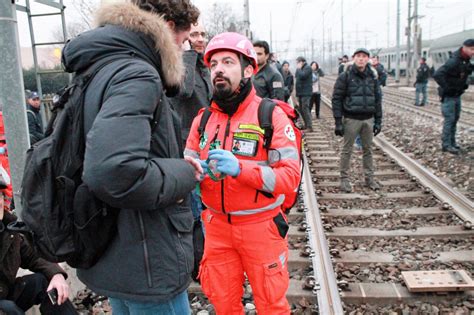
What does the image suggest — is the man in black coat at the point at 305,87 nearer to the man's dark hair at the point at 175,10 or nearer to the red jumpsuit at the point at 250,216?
the red jumpsuit at the point at 250,216

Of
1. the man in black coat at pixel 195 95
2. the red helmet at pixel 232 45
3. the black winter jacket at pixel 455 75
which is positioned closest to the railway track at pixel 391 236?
the man in black coat at pixel 195 95

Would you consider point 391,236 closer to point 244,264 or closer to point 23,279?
point 244,264

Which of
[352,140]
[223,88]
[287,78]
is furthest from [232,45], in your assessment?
[287,78]

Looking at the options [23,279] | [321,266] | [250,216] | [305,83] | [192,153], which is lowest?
[321,266]

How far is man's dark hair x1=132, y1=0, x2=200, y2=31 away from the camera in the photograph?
6.24 feet

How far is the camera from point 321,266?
412cm

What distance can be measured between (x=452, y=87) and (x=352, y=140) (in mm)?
3586

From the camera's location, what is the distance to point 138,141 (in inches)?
61.8

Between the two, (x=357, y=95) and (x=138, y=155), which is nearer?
(x=138, y=155)

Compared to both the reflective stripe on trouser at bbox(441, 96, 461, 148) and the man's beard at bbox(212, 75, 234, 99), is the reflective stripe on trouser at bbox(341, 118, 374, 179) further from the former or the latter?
the man's beard at bbox(212, 75, 234, 99)

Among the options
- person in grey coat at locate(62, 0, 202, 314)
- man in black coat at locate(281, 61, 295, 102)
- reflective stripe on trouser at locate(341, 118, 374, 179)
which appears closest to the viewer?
person in grey coat at locate(62, 0, 202, 314)

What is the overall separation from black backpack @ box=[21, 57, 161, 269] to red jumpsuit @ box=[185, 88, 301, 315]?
3.41ft

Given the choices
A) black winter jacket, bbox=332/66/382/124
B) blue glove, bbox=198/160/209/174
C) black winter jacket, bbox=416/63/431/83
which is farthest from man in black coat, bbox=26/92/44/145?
black winter jacket, bbox=416/63/431/83

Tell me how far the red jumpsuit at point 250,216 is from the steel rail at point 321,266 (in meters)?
0.87
